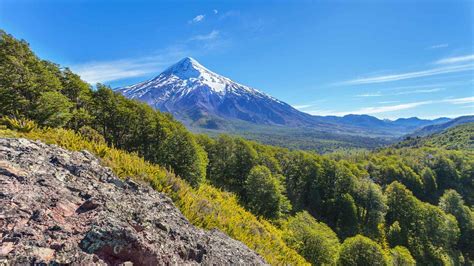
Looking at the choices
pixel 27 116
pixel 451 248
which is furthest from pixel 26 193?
pixel 451 248

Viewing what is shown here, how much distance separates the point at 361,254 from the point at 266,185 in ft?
47.8

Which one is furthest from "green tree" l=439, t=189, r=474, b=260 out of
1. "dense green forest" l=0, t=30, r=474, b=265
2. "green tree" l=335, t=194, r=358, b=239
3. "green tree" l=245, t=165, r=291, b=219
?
"green tree" l=245, t=165, r=291, b=219

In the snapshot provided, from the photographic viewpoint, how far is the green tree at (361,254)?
99.1ft

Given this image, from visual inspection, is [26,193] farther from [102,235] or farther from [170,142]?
[170,142]

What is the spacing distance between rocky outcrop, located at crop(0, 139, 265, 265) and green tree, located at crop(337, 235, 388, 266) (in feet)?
83.9

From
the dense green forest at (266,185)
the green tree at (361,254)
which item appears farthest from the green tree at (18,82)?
the green tree at (361,254)

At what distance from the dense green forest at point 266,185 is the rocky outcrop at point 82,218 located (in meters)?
2.47

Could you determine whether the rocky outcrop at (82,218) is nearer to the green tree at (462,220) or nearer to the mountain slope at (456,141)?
the green tree at (462,220)

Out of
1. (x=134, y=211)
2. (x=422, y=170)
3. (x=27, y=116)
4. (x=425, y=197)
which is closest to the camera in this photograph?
(x=134, y=211)

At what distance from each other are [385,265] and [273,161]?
25183mm

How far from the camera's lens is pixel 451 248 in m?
48.9

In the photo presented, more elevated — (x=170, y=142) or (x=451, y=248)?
(x=170, y=142)

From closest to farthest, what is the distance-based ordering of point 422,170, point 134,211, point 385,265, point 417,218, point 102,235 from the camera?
point 102,235
point 134,211
point 385,265
point 417,218
point 422,170

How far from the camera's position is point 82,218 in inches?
268
